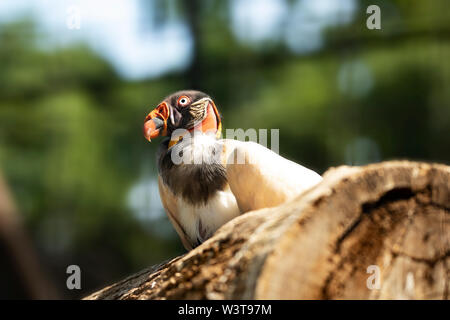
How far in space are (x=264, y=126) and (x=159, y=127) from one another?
13.0ft

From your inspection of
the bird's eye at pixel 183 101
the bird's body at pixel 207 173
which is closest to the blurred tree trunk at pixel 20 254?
the bird's body at pixel 207 173

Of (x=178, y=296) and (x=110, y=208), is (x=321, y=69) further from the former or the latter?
(x=178, y=296)

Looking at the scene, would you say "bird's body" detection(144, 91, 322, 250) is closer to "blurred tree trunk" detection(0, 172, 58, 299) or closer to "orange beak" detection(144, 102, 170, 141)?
"orange beak" detection(144, 102, 170, 141)

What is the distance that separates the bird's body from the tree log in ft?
2.00

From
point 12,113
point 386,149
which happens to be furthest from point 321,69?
point 12,113

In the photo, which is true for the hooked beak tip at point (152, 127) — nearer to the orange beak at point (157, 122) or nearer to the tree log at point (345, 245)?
the orange beak at point (157, 122)

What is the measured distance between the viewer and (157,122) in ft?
10.5

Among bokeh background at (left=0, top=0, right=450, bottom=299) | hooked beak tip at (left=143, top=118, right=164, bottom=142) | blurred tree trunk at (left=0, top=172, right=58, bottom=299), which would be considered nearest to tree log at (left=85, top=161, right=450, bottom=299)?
hooked beak tip at (left=143, top=118, right=164, bottom=142)

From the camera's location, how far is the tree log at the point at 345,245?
6.21 feet

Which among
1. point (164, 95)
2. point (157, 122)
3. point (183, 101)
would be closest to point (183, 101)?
point (183, 101)

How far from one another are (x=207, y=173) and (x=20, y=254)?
168 cm

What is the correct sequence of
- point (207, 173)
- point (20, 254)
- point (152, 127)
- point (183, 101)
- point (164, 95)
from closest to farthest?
point (207, 173), point (152, 127), point (183, 101), point (20, 254), point (164, 95)

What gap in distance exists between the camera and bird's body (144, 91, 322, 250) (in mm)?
2785

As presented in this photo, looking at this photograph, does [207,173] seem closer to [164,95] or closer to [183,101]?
[183,101]
